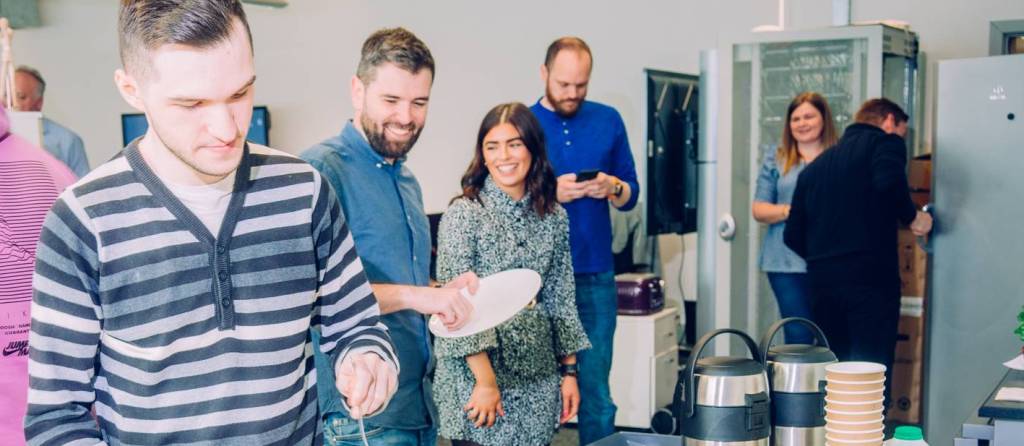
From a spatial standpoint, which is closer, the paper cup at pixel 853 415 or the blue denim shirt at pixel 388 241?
the paper cup at pixel 853 415

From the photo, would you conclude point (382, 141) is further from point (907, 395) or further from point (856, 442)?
point (907, 395)

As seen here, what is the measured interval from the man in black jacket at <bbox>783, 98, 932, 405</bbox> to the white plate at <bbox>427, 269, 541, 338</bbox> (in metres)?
1.95

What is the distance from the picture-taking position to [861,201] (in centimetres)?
345

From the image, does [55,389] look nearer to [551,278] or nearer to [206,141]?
[206,141]

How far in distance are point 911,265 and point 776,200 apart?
0.80 meters

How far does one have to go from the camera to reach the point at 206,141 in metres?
1.10

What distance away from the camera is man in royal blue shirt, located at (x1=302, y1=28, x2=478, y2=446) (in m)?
1.80

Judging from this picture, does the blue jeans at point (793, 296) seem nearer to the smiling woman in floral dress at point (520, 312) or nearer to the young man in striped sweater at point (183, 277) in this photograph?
the smiling woman in floral dress at point (520, 312)

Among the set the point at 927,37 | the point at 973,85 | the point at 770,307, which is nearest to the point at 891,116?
the point at 973,85

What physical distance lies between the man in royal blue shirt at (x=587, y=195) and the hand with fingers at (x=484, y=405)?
91 cm

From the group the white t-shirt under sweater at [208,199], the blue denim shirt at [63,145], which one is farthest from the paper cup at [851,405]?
the blue denim shirt at [63,145]

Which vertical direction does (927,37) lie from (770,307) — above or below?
above

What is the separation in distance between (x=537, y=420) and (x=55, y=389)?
4.70ft

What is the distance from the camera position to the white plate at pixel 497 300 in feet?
5.69
